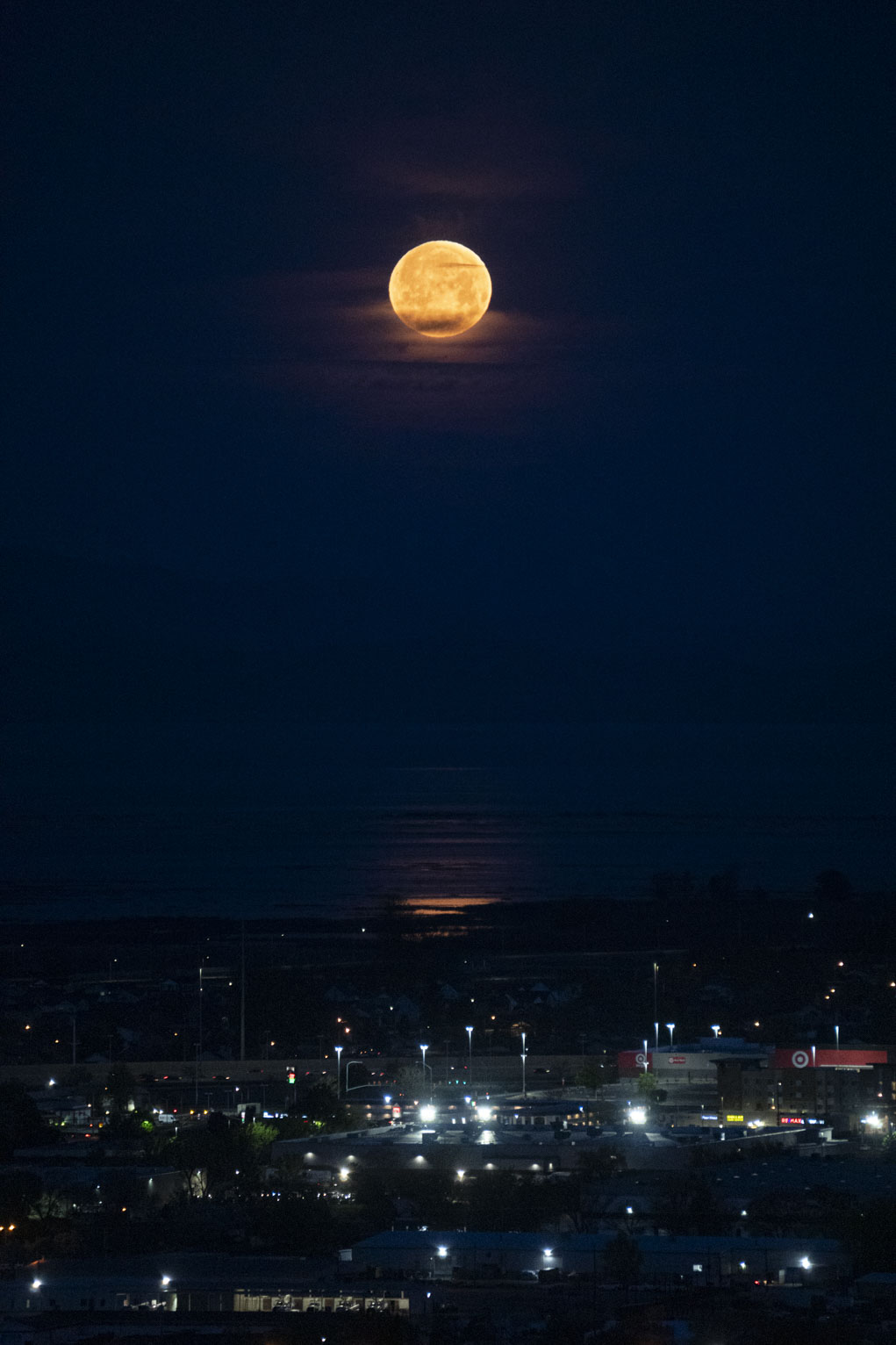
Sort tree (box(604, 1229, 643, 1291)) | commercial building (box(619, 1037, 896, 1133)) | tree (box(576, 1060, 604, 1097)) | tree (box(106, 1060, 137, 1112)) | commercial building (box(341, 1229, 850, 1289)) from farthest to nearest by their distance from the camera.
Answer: tree (box(576, 1060, 604, 1097))
commercial building (box(619, 1037, 896, 1133))
tree (box(106, 1060, 137, 1112))
commercial building (box(341, 1229, 850, 1289))
tree (box(604, 1229, 643, 1291))

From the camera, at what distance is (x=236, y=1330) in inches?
241

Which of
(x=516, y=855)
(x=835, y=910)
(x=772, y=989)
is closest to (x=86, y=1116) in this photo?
(x=772, y=989)

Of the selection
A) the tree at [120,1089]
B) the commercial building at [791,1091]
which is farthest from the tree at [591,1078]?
the tree at [120,1089]

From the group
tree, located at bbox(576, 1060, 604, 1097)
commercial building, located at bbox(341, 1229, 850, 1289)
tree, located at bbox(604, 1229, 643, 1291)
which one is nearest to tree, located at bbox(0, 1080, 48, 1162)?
commercial building, located at bbox(341, 1229, 850, 1289)

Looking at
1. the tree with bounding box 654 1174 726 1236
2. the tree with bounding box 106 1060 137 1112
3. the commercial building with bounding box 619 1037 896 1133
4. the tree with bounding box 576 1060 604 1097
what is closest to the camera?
the tree with bounding box 654 1174 726 1236

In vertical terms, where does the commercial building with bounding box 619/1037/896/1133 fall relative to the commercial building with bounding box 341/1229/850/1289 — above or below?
above

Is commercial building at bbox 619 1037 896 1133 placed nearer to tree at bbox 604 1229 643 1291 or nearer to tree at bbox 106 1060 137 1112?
tree at bbox 106 1060 137 1112

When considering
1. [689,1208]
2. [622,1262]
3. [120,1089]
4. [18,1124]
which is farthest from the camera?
[120,1089]

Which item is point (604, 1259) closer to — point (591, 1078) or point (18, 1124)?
point (18, 1124)

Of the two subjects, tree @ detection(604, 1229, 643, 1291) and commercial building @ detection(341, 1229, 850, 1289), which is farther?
commercial building @ detection(341, 1229, 850, 1289)

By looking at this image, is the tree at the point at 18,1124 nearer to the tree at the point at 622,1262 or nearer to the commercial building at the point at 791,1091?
the tree at the point at 622,1262

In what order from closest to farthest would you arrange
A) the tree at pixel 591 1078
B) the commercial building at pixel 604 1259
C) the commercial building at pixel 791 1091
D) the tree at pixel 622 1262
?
the tree at pixel 622 1262 < the commercial building at pixel 604 1259 < the commercial building at pixel 791 1091 < the tree at pixel 591 1078

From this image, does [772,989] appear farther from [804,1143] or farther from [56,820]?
[56,820]

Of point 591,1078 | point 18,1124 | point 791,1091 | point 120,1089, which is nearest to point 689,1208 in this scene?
point 18,1124
